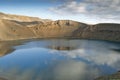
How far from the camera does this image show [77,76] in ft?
170

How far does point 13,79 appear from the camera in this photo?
1946 inches

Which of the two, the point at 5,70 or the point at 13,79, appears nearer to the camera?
the point at 13,79

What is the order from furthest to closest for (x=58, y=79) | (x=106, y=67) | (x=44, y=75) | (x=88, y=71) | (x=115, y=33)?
(x=115, y=33) < (x=106, y=67) < (x=88, y=71) < (x=44, y=75) < (x=58, y=79)

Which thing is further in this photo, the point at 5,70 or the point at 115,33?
the point at 115,33

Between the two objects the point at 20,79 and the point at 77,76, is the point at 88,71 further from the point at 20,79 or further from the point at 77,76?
the point at 20,79

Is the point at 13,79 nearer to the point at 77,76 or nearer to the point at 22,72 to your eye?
the point at 22,72

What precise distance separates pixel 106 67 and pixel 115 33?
13542 centimetres

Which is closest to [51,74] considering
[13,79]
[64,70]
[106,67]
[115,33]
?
[64,70]

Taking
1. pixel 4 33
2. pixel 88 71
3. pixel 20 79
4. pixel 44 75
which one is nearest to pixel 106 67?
pixel 88 71

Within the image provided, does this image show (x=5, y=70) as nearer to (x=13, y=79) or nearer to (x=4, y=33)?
(x=13, y=79)

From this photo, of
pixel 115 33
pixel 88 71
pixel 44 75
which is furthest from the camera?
pixel 115 33

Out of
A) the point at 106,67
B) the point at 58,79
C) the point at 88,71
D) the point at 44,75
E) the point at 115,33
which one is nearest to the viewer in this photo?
the point at 58,79

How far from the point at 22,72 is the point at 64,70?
10.5m

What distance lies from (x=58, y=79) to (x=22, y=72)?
38.1ft
